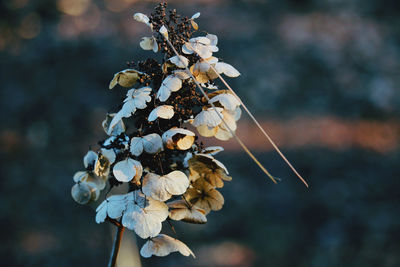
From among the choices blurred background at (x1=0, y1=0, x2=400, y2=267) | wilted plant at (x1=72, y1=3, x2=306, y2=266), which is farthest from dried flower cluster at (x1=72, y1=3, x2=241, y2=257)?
blurred background at (x1=0, y1=0, x2=400, y2=267)

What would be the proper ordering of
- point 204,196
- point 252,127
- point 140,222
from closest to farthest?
point 140,222 < point 204,196 < point 252,127

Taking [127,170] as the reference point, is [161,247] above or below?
below

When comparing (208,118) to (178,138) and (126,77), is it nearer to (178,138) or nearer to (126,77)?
(178,138)

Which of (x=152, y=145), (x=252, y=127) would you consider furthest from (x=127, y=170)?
(x=252, y=127)

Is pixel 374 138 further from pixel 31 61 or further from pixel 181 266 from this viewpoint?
pixel 31 61

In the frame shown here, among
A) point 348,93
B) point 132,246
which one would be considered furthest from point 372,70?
point 132,246

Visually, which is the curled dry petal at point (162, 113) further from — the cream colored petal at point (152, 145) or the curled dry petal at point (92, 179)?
the curled dry petal at point (92, 179)
